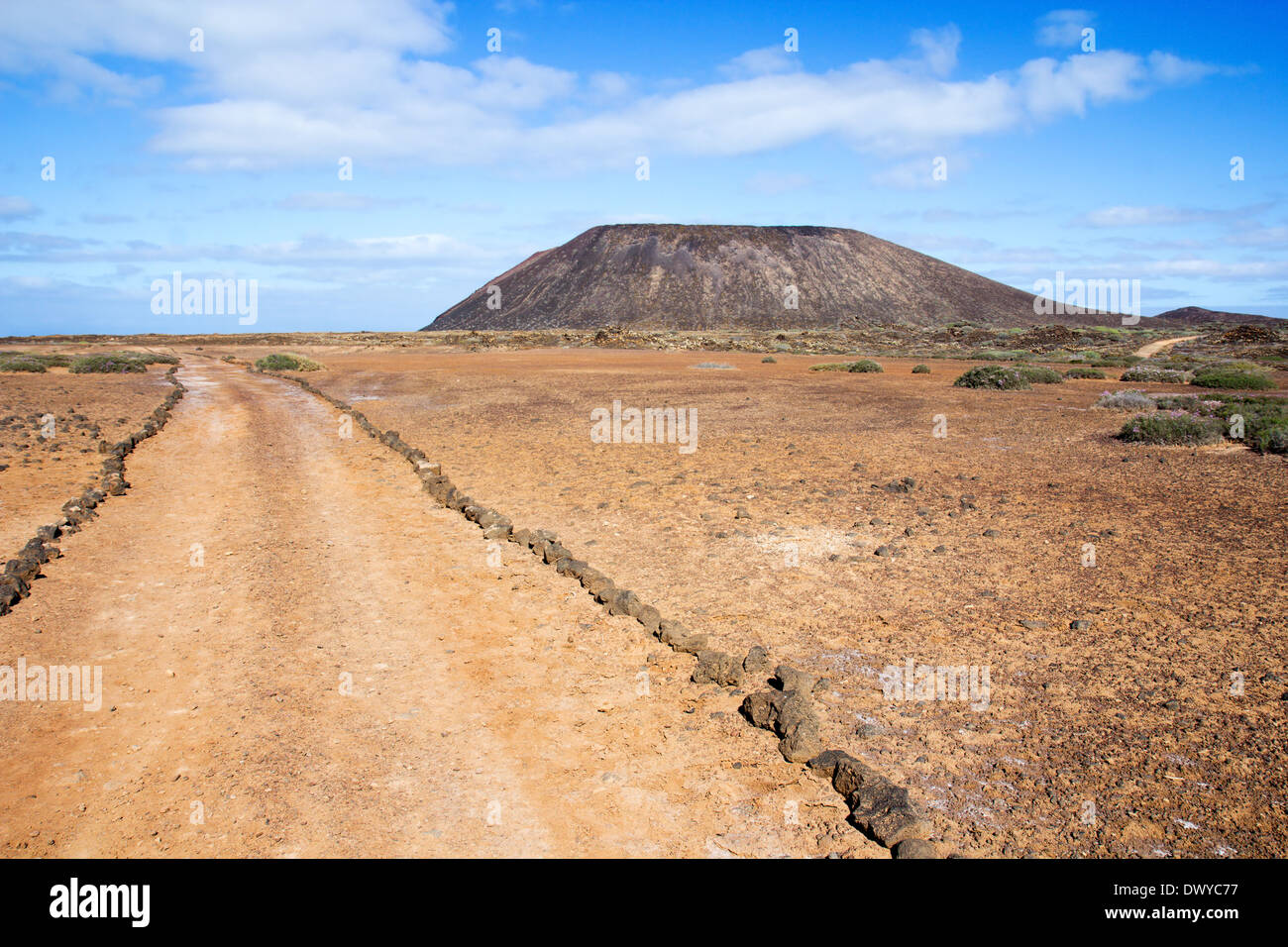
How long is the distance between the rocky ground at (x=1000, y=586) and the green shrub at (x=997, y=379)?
28.8 feet

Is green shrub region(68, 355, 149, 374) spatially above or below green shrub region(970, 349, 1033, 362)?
below

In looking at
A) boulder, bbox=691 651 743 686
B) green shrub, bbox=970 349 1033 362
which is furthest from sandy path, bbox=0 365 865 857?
Answer: green shrub, bbox=970 349 1033 362

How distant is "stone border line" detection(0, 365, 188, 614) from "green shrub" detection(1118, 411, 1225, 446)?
1618cm

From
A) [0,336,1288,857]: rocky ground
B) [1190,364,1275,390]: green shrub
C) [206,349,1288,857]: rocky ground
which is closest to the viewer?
[0,336,1288,857]: rocky ground

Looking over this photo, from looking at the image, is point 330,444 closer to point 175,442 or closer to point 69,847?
point 175,442

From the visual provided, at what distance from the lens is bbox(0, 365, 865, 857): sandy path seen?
144 inches

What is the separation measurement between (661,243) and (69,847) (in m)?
134

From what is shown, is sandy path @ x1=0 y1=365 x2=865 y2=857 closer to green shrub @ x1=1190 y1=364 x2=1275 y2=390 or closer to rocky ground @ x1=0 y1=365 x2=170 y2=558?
rocky ground @ x1=0 y1=365 x2=170 y2=558

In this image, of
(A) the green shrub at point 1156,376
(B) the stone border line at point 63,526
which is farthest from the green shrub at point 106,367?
(A) the green shrub at point 1156,376

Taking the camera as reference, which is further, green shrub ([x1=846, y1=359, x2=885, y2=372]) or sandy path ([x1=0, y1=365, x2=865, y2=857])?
green shrub ([x1=846, y1=359, x2=885, y2=372])

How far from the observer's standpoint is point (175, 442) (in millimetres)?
15172

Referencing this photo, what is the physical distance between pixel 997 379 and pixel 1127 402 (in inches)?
263

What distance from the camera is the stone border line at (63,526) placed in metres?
6.68
